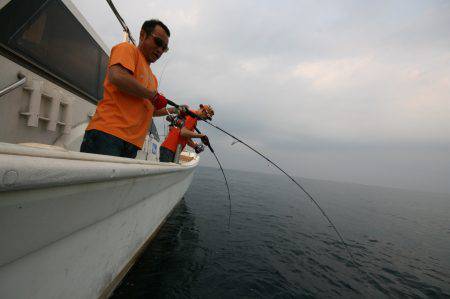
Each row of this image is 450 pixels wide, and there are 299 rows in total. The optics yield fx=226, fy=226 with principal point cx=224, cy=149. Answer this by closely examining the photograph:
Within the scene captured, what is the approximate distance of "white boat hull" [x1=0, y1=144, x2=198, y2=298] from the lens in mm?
758

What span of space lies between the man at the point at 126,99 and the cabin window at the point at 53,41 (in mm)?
1075

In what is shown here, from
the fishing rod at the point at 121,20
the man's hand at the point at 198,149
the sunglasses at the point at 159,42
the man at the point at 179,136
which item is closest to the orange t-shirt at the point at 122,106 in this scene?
the sunglasses at the point at 159,42

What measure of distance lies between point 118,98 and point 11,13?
1402 mm

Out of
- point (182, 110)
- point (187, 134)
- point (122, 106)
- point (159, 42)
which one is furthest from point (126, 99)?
point (187, 134)

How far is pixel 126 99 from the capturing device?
2.13m

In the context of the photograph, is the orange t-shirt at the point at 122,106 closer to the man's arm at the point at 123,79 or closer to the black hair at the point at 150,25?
the man's arm at the point at 123,79

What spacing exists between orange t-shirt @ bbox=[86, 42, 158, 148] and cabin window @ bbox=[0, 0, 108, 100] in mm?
1047

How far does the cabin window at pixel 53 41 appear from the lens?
223 centimetres

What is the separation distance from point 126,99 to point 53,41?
1.62 meters

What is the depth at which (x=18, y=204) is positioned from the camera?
0.78 m

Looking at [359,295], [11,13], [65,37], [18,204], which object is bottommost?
[359,295]

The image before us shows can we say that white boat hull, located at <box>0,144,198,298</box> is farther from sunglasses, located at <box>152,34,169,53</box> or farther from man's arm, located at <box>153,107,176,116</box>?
man's arm, located at <box>153,107,176,116</box>

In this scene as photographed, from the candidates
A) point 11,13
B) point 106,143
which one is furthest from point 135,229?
point 11,13

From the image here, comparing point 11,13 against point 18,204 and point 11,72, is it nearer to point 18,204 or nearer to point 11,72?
point 11,72
